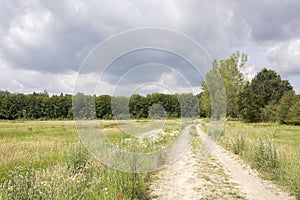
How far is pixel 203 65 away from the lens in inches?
372

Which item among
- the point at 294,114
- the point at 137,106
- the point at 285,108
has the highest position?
the point at 285,108

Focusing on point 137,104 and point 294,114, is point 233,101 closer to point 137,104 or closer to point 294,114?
point 294,114

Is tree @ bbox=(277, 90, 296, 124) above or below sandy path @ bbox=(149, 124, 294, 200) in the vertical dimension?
above

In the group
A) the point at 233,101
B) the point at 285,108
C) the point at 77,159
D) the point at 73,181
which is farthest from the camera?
the point at 233,101

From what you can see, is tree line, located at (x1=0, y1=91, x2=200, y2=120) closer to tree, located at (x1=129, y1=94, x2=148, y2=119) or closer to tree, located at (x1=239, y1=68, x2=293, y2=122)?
tree, located at (x1=129, y1=94, x2=148, y2=119)

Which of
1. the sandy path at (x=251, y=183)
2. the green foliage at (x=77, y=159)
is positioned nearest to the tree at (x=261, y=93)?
the sandy path at (x=251, y=183)

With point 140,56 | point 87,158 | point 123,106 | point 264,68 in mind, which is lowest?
point 87,158

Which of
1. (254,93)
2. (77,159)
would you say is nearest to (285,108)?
(254,93)

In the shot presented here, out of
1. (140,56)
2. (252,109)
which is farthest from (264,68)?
(140,56)

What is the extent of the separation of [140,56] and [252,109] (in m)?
42.5

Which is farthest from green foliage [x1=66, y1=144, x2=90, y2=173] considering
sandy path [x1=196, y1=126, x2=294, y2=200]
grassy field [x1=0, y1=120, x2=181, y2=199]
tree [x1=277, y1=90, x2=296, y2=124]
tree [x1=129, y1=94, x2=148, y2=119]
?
tree [x1=277, y1=90, x2=296, y2=124]

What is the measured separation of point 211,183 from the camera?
294 inches

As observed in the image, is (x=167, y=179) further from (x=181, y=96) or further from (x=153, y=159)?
(x=181, y=96)

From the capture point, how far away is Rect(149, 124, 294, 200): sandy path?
20.8 feet
